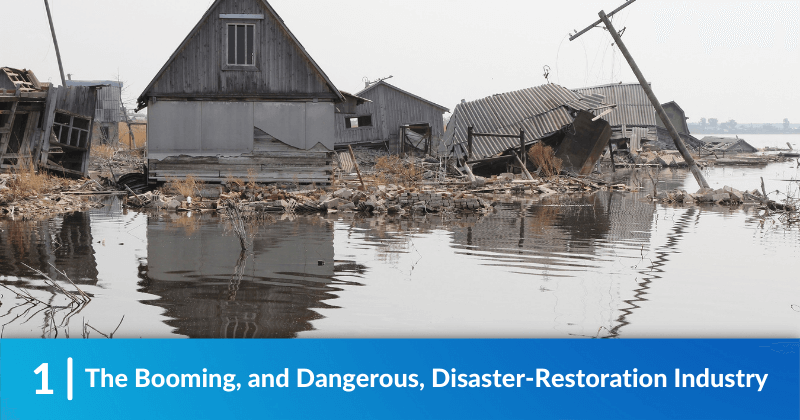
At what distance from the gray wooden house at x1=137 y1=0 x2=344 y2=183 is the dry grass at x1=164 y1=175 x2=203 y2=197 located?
0.51 meters

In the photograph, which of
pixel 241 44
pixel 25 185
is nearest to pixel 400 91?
pixel 241 44

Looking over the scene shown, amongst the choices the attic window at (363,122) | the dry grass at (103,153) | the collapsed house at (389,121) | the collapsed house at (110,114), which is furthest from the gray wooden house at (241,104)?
the collapsed house at (110,114)

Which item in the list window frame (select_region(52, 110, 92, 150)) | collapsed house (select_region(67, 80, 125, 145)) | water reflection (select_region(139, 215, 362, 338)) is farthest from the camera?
collapsed house (select_region(67, 80, 125, 145))

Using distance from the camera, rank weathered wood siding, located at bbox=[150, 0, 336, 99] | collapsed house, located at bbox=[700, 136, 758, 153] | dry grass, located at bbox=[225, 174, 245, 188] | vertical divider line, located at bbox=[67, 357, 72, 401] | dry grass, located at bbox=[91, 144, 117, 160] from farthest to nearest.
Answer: collapsed house, located at bbox=[700, 136, 758, 153], dry grass, located at bbox=[91, 144, 117, 160], weathered wood siding, located at bbox=[150, 0, 336, 99], dry grass, located at bbox=[225, 174, 245, 188], vertical divider line, located at bbox=[67, 357, 72, 401]

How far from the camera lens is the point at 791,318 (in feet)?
25.4

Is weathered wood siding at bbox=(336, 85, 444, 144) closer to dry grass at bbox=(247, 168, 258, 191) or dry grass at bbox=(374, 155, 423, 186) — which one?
dry grass at bbox=(374, 155, 423, 186)

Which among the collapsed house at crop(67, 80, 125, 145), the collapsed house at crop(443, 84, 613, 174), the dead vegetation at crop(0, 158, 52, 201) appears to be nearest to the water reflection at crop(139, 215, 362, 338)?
the dead vegetation at crop(0, 158, 52, 201)

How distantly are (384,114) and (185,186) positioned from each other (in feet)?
76.7

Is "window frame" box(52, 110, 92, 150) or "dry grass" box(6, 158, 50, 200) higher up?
"window frame" box(52, 110, 92, 150)

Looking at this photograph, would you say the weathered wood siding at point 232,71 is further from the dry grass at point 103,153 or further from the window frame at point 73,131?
the dry grass at point 103,153

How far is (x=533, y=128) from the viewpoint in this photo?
31.2 metres

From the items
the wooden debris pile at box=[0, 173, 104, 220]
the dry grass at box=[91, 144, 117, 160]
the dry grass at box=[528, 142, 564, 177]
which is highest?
the dry grass at box=[91, 144, 117, 160]

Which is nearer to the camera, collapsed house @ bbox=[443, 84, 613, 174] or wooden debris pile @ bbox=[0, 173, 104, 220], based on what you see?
wooden debris pile @ bbox=[0, 173, 104, 220]

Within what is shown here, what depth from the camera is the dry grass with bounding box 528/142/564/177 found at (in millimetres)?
29062
